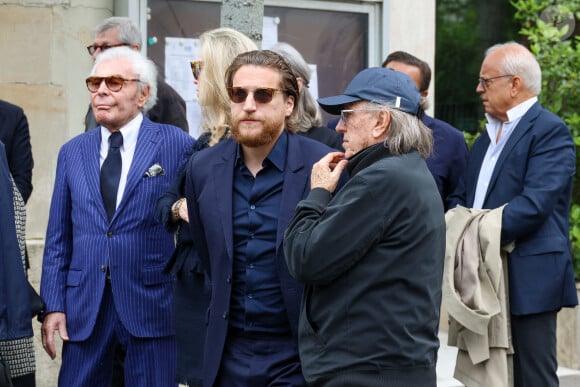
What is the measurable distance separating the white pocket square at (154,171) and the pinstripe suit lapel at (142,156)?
0.05ft

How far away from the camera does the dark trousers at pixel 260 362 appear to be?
409 centimetres

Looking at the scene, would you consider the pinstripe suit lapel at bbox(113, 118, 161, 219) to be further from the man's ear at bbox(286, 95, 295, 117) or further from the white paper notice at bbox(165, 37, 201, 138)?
the white paper notice at bbox(165, 37, 201, 138)

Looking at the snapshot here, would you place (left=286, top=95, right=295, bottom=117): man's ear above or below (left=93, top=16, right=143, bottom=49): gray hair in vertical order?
below

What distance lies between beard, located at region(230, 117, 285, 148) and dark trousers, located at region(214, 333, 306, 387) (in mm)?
747

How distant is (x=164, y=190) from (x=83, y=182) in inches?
14.7

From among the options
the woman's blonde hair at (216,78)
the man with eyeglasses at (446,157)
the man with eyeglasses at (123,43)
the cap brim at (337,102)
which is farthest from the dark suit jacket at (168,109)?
the cap brim at (337,102)

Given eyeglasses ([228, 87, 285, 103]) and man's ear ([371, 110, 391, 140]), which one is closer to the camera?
man's ear ([371, 110, 391, 140])

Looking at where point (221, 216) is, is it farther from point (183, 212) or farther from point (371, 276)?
point (371, 276)

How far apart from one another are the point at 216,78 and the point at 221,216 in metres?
0.90

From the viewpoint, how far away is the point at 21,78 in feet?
25.9

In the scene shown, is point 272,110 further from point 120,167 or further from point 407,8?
point 407,8

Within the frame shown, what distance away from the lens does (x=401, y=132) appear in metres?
4.05

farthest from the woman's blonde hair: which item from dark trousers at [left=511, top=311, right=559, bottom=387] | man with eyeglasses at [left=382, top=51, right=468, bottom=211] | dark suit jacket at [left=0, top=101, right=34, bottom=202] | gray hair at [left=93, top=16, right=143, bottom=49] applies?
dark trousers at [left=511, top=311, right=559, bottom=387]

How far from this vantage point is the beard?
4.30m
